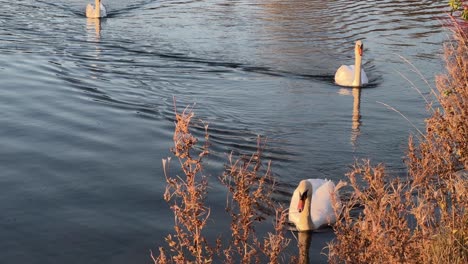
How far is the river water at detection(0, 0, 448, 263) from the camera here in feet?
29.6

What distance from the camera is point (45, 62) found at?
1764 centimetres

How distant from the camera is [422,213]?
17.9ft

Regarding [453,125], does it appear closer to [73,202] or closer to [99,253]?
[99,253]

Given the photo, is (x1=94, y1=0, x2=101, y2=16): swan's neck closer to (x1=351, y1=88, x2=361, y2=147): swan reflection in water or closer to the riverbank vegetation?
(x1=351, y1=88, x2=361, y2=147): swan reflection in water

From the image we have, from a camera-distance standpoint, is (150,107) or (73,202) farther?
(150,107)

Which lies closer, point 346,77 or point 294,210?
point 294,210

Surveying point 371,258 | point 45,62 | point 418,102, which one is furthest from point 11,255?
point 45,62

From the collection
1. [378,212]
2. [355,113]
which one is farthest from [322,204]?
[355,113]

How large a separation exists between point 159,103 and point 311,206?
5.95m

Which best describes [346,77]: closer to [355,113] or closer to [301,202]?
[355,113]

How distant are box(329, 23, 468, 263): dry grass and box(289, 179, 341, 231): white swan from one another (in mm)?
1710

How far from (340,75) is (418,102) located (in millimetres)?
2196

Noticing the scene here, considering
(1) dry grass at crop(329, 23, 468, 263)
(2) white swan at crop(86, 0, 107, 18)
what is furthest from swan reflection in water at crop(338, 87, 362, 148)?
(2) white swan at crop(86, 0, 107, 18)

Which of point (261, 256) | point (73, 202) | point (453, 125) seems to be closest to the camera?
point (453, 125)
